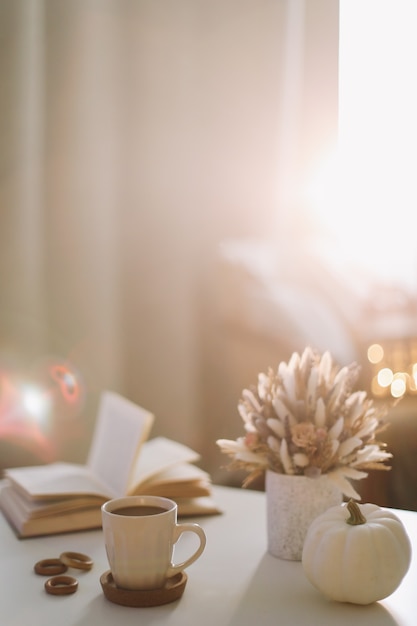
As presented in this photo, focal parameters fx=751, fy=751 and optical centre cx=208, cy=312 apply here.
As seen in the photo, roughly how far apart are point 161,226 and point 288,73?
57 cm

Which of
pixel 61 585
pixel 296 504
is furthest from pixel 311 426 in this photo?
pixel 61 585

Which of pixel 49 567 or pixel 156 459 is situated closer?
pixel 49 567

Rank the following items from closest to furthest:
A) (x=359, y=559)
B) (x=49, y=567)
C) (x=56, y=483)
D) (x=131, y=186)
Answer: (x=359, y=559) < (x=49, y=567) < (x=56, y=483) < (x=131, y=186)

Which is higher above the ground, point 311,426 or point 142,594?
point 311,426

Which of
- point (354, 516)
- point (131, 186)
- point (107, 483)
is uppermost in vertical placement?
point (131, 186)

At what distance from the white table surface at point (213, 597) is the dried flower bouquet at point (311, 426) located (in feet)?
0.34

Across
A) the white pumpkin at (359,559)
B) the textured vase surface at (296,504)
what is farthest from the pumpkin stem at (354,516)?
the textured vase surface at (296,504)

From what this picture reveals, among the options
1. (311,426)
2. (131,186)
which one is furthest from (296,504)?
(131,186)

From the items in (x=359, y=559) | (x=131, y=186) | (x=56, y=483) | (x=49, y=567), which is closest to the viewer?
(x=359, y=559)

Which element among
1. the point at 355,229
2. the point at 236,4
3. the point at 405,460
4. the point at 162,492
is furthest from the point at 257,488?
the point at 236,4

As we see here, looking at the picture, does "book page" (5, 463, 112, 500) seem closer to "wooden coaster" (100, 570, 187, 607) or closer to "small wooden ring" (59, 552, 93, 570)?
"small wooden ring" (59, 552, 93, 570)

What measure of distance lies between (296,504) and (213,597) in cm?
15

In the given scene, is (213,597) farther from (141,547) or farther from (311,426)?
(311,426)

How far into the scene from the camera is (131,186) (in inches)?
80.6
